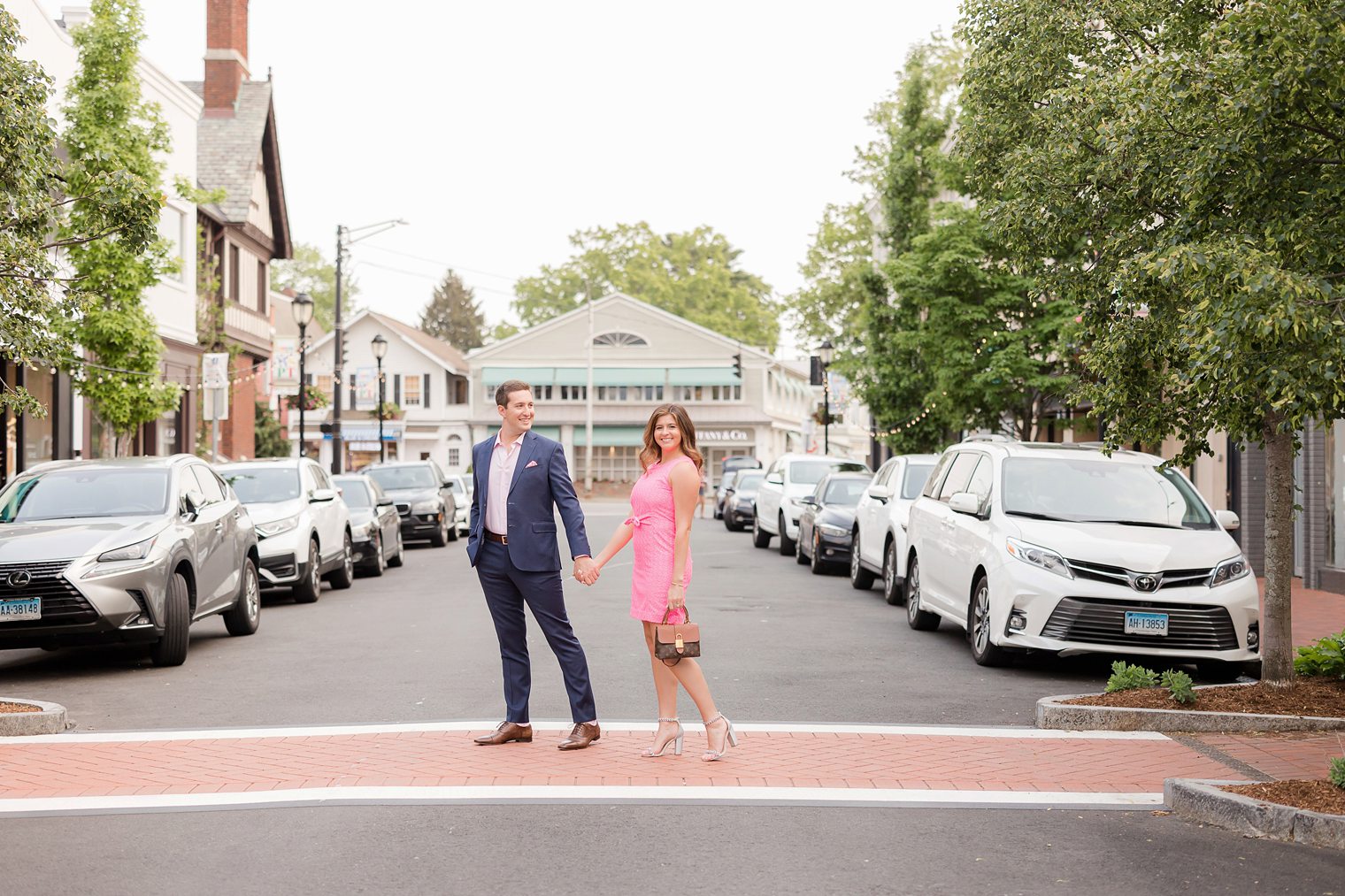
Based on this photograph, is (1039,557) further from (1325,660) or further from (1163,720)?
(1163,720)

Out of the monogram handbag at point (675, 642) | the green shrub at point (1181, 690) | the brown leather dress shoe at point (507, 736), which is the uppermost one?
the monogram handbag at point (675, 642)

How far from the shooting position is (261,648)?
13.0m

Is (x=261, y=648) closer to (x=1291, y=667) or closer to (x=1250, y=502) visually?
(x=1291, y=667)

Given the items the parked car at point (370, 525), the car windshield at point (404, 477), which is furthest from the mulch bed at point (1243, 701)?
the car windshield at point (404, 477)

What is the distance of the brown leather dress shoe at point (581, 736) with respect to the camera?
7859 millimetres

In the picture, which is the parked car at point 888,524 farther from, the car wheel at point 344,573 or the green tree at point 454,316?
the green tree at point 454,316

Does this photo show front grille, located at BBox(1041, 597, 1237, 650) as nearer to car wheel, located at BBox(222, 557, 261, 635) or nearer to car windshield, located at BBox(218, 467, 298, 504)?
car wheel, located at BBox(222, 557, 261, 635)

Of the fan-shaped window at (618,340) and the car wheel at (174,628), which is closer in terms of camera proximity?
the car wheel at (174,628)

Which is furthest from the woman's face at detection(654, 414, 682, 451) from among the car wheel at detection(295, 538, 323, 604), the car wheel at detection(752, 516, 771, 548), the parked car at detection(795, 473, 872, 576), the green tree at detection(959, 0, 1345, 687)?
the car wheel at detection(752, 516, 771, 548)

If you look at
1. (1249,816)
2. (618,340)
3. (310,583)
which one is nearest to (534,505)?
(1249,816)

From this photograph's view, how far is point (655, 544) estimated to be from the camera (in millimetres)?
7613

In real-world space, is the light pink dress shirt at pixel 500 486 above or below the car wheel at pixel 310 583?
above

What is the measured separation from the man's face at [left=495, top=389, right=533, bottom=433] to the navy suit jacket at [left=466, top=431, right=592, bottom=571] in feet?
0.28

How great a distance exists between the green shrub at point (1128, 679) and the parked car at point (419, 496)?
20.3m
